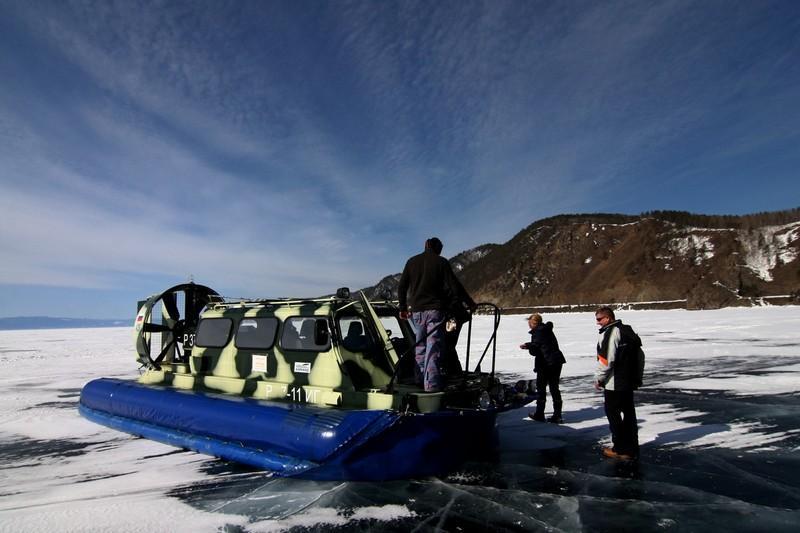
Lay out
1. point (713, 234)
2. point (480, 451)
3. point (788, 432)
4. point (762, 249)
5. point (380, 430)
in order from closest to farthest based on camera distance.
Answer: point (380, 430), point (480, 451), point (788, 432), point (762, 249), point (713, 234)

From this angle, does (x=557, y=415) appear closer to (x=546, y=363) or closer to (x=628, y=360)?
(x=546, y=363)

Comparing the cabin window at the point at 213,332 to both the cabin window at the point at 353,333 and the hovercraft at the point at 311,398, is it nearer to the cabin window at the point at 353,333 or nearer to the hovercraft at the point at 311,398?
the hovercraft at the point at 311,398

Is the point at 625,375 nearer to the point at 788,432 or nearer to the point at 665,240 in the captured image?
the point at 788,432

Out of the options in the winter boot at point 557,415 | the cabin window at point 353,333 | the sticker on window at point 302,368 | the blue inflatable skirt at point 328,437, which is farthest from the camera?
the winter boot at point 557,415

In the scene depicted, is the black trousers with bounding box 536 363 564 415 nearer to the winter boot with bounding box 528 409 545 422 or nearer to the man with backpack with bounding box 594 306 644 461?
the winter boot with bounding box 528 409 545 422

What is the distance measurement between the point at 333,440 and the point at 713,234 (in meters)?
64.9

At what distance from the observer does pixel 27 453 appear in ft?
19.8

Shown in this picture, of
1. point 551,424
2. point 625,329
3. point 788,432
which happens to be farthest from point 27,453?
point 788,432

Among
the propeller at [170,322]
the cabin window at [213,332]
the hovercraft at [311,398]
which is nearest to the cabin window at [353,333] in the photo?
the hovercraft at [311,398]

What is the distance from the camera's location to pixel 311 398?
5598mm

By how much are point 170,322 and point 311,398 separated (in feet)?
13.5

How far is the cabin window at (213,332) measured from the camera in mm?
7016

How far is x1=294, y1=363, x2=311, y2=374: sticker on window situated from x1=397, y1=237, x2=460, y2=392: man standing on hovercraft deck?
1269 mm

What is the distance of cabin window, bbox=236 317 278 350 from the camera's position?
251 inches
